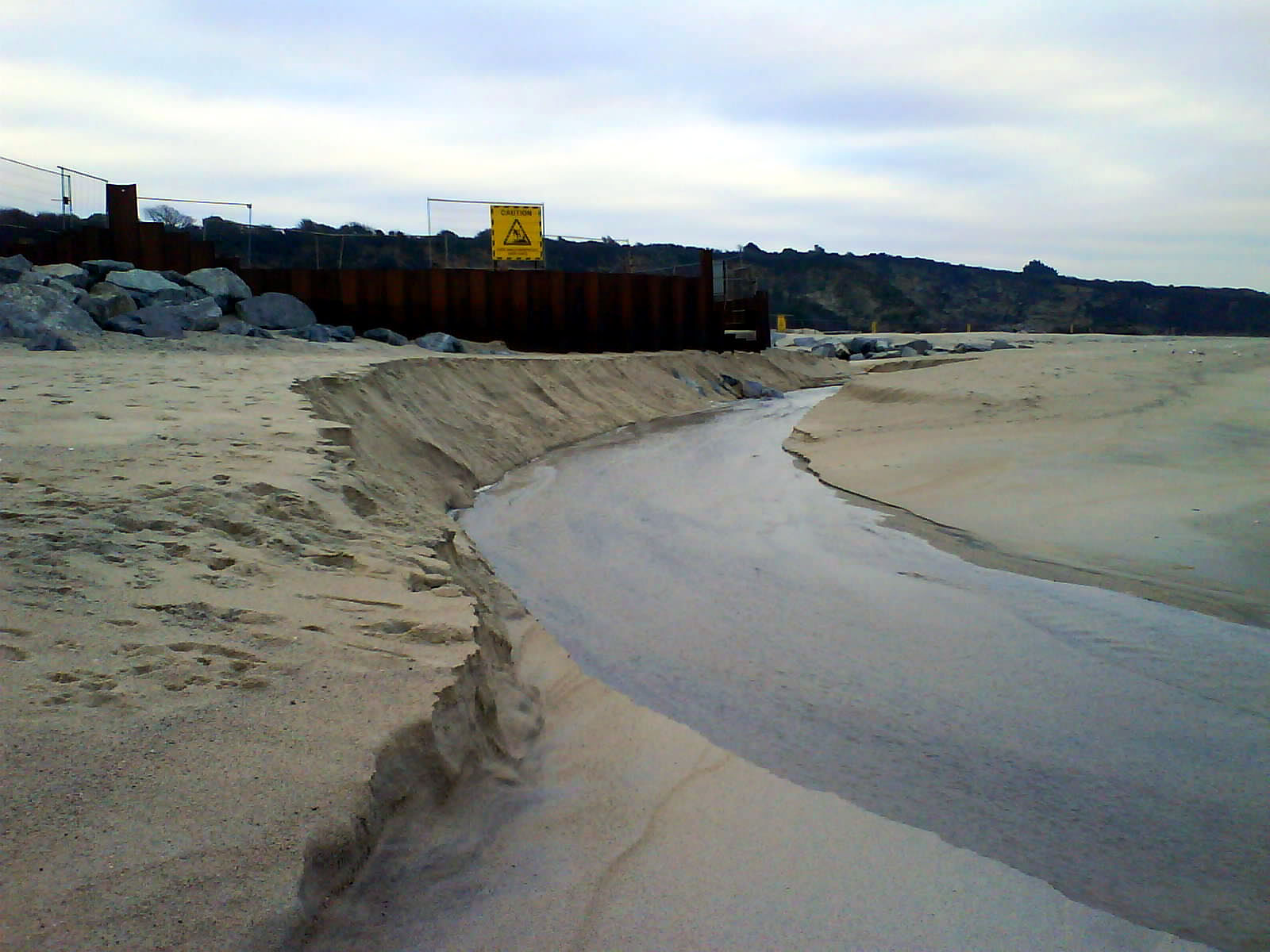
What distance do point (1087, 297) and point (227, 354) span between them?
6218cm

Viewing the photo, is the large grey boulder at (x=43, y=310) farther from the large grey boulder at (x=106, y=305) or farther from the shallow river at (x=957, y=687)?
the shallow river at (x=957, y=687)

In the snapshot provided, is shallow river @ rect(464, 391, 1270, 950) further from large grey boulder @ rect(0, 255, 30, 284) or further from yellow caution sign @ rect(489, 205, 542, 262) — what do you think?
yellow caution sign @ rect(489, 205, 542, 262)

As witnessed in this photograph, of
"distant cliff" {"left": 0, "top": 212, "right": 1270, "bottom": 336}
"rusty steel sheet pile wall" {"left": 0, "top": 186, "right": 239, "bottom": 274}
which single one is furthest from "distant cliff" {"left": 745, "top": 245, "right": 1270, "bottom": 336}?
"rusty steel sheet pile wall" {"left": 0, "top": 186, "right": 239, "bottom": 274}

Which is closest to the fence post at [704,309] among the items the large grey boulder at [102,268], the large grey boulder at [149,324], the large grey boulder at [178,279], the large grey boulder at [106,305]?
the large grey boulder at [178,279]

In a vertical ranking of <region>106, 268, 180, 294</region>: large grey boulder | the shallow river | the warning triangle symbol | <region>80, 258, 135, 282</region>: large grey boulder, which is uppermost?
the warning triangle symbol

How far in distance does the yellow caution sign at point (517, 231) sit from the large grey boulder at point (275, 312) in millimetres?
6932

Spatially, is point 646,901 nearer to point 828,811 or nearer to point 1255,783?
point 828,811

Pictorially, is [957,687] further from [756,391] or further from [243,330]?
[756,391]

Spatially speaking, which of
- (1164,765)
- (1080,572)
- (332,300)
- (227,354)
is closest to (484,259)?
(332,300)

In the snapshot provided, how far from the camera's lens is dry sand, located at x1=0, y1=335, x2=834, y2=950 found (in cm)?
173

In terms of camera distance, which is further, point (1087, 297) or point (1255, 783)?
point (1087, 297)

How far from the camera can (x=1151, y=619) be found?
423 cm

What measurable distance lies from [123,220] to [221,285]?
355 centimetres

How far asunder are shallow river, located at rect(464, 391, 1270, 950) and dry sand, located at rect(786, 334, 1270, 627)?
0.44 metres
